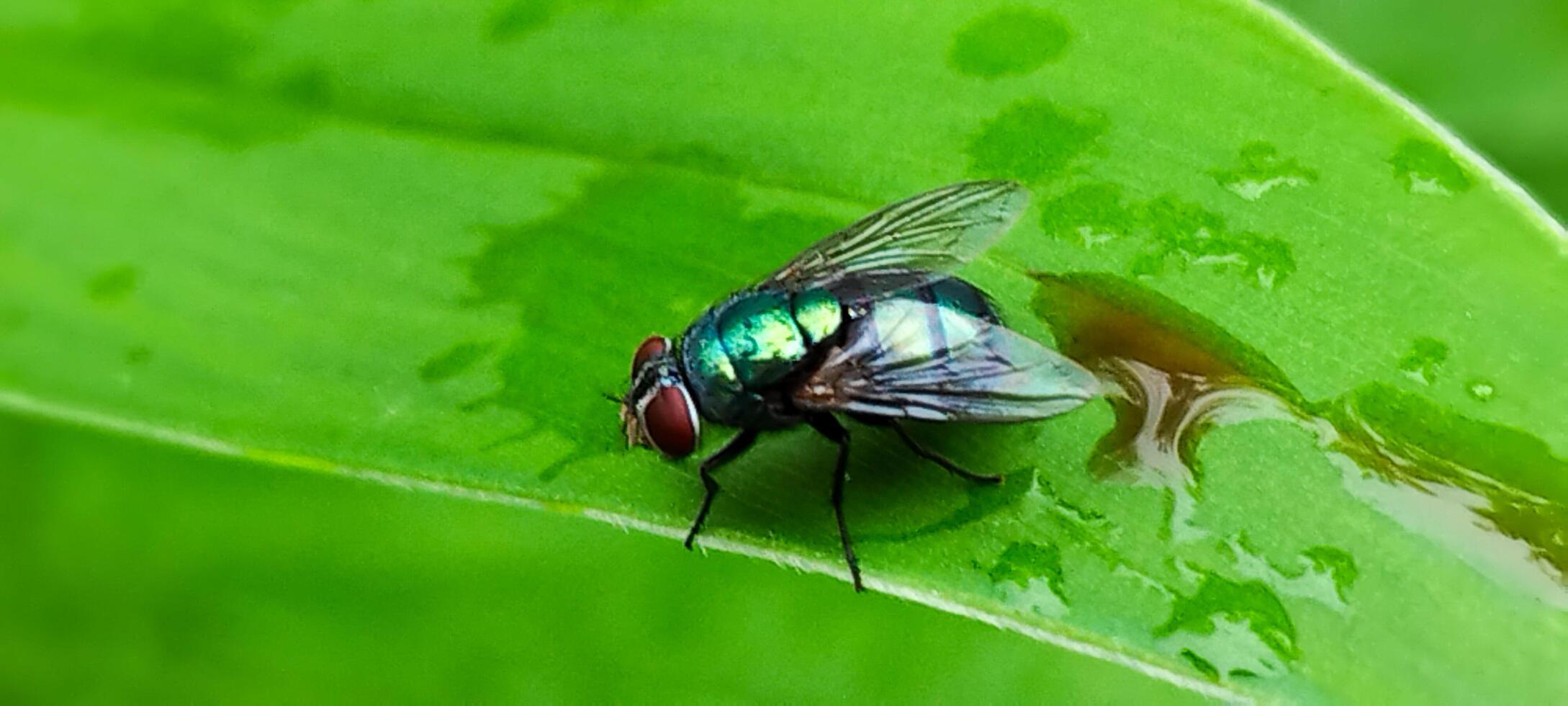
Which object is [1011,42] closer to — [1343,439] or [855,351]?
[855,351]

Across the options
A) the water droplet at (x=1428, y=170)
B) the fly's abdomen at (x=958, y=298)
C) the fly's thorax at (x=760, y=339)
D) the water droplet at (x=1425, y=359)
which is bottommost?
the fly's thorax at (x=760, y=339)

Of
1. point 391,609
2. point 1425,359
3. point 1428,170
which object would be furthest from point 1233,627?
point 391,609

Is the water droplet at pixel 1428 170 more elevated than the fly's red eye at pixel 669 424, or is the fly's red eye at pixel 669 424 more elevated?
the water droplet at pixel 1428 170

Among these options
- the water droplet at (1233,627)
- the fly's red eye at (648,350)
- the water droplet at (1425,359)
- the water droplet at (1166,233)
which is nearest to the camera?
the water droplet at (1233,627)

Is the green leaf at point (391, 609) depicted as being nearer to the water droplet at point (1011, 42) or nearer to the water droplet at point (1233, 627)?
the water droplet at point (1233, 627)

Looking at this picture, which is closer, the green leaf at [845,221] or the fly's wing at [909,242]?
the green leaf at [845,221]

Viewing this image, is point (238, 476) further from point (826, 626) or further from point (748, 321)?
point (826, 626)

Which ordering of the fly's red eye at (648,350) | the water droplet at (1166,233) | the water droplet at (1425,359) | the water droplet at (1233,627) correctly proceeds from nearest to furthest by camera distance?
1. the water droplet at (1233,627)
2. the water droplet at (1425,359)
3. the water droplet at (1166,233)
4. the fly's red eye at (648,350)

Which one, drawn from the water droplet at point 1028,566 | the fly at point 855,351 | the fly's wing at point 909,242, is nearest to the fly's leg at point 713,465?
the fly at point 855,351

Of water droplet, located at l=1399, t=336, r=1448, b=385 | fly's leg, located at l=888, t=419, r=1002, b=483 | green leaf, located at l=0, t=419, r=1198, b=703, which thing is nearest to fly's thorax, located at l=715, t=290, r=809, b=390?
fly's leg, located at l=888, t=419, r=1002, b=483
